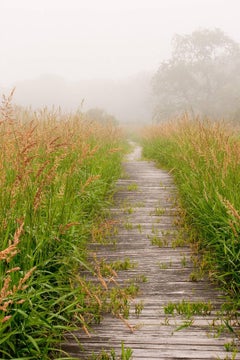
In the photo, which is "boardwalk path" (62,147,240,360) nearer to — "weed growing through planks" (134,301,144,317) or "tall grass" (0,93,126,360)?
"weed growing through planks" (134,301,144,317)

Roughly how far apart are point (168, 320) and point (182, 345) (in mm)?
316

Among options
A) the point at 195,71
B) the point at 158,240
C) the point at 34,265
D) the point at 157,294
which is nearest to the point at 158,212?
the point at 158,240

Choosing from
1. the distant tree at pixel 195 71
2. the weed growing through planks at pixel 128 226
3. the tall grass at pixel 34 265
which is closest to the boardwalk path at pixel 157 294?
the weed growing through planks at pixel 128 226

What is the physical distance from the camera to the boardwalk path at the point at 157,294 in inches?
101

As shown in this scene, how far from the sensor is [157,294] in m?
3.37

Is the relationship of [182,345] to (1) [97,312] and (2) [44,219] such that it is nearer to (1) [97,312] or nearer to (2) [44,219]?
(1) [97,312]

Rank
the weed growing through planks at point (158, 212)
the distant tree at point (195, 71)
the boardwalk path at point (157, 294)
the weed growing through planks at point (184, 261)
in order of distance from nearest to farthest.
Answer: the boardwalk path at point (157, 294), the weed growing through planks at point (184, 261), the weed growing through planks at point (158, 212), the distant tree at point (195, 71)

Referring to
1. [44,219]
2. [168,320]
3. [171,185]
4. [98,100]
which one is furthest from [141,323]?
[98,100]

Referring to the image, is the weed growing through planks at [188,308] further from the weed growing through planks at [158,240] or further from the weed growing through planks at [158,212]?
the weed growing through planks at [158,212]

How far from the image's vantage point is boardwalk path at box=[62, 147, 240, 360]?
8.38 ft

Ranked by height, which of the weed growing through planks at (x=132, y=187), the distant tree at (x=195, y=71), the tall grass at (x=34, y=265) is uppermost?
the distant tree at (x=195, y=71)

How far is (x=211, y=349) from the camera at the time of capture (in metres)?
2.53

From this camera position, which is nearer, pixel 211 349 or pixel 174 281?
pixel 211 349

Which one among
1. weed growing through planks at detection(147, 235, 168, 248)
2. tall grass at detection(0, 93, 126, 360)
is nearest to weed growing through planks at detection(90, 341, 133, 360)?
tall grass at detection(0, 93, 126, 360)
